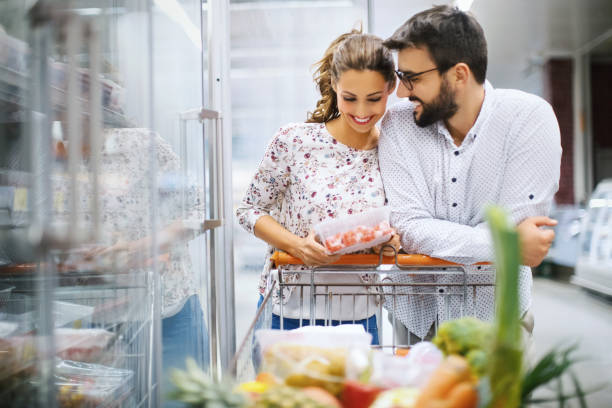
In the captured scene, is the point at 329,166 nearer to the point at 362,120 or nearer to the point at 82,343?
the point at 362,120

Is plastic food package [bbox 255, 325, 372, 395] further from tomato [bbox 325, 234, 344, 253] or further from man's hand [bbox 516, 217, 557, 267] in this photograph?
man's hand [bbox 516, 217, 557, 267]

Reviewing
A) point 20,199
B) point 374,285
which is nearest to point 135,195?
point 20,199

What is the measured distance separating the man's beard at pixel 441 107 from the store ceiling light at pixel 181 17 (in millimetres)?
795

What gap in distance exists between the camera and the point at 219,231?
1857mm

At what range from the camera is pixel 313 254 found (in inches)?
56.6

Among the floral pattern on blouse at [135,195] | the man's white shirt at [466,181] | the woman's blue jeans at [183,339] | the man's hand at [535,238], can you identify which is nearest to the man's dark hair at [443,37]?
the man's white shirt at [466,181]

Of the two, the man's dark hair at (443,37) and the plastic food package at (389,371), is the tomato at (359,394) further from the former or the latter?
the man's dark hair at (443,37)

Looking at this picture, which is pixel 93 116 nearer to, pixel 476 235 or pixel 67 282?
pixel 67 282

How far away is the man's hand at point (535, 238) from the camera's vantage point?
1.36m

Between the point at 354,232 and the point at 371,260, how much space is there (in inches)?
6.1

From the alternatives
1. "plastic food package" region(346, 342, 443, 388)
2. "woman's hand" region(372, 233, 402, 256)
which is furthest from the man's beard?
"plastic food package" region(346, 342, 443, 388)

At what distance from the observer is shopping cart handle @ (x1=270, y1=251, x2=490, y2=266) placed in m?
1.45

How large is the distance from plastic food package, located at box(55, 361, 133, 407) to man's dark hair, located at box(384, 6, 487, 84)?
1253 millimetres

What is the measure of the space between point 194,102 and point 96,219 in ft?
2.75
